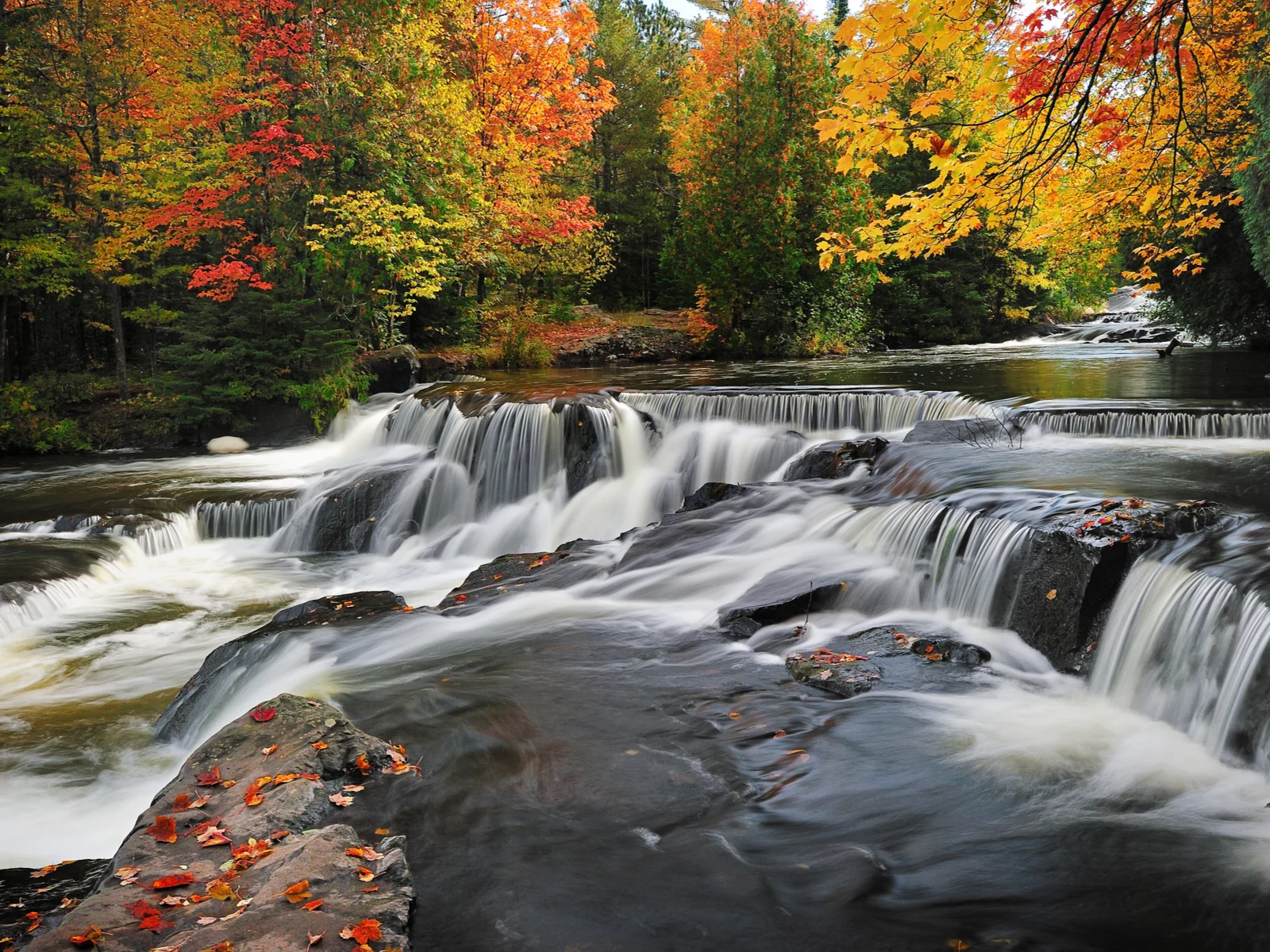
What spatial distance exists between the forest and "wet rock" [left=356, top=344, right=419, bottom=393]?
57 centimetres

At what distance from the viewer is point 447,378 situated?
18.0m

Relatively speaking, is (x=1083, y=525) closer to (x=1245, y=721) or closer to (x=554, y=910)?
Answer: (x=1245, y=721)

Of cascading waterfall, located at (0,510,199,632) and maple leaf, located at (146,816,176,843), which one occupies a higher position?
maple leaf, located at (146,816,176,843)

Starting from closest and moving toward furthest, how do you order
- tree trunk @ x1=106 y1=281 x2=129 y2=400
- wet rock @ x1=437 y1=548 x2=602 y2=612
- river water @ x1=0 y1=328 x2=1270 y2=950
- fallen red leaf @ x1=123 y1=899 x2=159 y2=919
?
1. fallen red leaf @ x1=123 y1=899 x2=159 y2=919
2. river water @ x1=0 y1=328 x2=1270 y2=950
3. wet rock @ x1=437 y1=548 x2=602 y2=612
4. tree trunk @ x1=106 y1=281 x2=129 y2=400

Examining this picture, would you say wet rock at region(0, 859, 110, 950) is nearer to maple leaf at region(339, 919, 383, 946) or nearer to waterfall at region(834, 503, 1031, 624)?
maple leaf at region(339, 919, 383, 946)

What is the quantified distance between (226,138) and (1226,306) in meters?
19.0

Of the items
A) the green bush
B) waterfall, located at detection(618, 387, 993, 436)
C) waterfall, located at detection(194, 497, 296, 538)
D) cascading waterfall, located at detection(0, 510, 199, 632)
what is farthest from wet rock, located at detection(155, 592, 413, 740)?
the green bush

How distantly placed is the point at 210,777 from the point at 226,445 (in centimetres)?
1270

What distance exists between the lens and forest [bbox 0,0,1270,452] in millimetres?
11094

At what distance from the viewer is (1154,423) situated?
388 inches

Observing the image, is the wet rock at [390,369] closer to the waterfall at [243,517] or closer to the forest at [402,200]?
the forest at [402,200]

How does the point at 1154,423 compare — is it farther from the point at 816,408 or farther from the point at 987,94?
the point at 987,94

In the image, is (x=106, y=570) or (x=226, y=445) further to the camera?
(x=226, y=445)

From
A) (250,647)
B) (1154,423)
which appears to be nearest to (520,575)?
(250,647)
